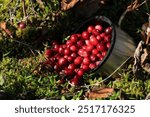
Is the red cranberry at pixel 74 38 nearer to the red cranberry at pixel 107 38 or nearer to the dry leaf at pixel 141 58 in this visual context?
the red cranberry at pixel 107 38

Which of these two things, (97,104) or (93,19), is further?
(93,19)

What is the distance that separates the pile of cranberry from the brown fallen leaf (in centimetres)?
18

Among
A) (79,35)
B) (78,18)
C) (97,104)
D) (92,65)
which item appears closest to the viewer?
(97,104)

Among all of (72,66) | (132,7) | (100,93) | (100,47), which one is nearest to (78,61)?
(72,66)

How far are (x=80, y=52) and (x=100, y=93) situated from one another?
0.38m

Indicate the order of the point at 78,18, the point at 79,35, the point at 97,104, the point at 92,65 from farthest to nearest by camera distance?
the point at 78,18, the point at 79,35, the point at 92,65, the point at 97,104

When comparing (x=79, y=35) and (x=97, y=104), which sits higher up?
(x=79, y=35)

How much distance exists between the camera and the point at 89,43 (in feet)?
10.4

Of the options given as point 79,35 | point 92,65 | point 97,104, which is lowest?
point 97,104

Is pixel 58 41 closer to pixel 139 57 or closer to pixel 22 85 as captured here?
pixel 22 85

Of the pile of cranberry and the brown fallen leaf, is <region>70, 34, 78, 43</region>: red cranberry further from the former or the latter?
the brown fallen leaf

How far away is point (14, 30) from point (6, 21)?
168 mm

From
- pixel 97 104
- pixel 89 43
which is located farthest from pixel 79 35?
pixel 97 104

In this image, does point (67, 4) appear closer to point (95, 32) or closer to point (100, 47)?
point (95, 32)
